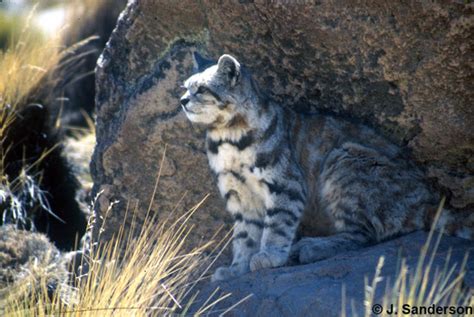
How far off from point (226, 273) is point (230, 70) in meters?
1.41

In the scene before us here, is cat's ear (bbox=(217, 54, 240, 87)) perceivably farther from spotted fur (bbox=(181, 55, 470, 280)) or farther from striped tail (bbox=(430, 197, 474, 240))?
striped tail (bbox=(430, 197, 474, 240))

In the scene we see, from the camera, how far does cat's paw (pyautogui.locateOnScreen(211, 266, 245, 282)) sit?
17.9 ft

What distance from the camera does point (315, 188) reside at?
568cm

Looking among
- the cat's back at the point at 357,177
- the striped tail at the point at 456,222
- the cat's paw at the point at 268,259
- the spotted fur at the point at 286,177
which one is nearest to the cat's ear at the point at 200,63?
the spotted fur at the point at 286,177

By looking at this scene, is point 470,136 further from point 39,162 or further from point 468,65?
point 39,162

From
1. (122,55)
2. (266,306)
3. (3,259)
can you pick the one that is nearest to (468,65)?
(266,306)

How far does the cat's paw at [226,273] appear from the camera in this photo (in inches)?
214

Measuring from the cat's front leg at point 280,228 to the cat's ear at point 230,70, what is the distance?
2.90ft

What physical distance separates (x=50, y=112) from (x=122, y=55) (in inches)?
83.5

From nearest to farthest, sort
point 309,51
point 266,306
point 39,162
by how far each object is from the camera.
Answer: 1. point 266,306
2. point 309,51
3. point 39,162

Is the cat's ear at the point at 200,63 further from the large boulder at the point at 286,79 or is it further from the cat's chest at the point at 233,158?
the cat's chest at the point at 233,158

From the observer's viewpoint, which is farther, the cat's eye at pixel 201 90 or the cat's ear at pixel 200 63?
the cat's ear at pixel 200 63
